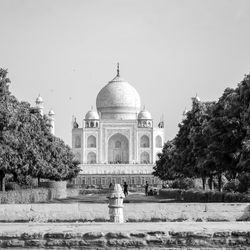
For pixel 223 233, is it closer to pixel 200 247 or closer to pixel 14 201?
pixel 200 247

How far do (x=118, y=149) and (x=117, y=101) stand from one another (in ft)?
23.6

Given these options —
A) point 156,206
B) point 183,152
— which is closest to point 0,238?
point 156,206

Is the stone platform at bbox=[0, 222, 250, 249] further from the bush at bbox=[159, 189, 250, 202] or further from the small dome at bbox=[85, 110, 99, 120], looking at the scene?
the small dome at bbox=[85, 110, 99, 120]

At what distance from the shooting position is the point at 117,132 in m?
102

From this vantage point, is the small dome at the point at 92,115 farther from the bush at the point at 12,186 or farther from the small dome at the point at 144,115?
the bush at the point at 12,186

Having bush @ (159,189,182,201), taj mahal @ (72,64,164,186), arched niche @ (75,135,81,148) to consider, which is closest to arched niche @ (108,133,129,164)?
taj mahal @ (72,64,164,186)

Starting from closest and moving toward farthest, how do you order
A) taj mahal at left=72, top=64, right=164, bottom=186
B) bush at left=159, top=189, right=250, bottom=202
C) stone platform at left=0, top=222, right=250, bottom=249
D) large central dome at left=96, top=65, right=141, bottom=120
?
stone platform at left=0, top=222, right=250, bottom=249, bush at left=159, top=189, right=250, bottom=202, taj mahal at left=72, top=64, right=164, bottom=186, large central dome at left=96, top=65, right=141, bottom=120

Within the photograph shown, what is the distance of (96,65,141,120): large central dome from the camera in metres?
105

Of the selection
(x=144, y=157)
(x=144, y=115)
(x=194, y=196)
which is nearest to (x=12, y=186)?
(x=194, y=196)

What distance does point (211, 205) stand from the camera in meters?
18.7

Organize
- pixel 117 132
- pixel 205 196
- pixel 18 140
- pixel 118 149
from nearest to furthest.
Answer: pixel 18 140 → pixel 205 196 → pixel 117 132 → pixel 118 149

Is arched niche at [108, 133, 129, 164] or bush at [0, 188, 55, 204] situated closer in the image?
bush at [0, 188, 55, 204]

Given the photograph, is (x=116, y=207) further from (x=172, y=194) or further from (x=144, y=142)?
(x=144, y=142)

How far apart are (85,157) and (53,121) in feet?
23.3
